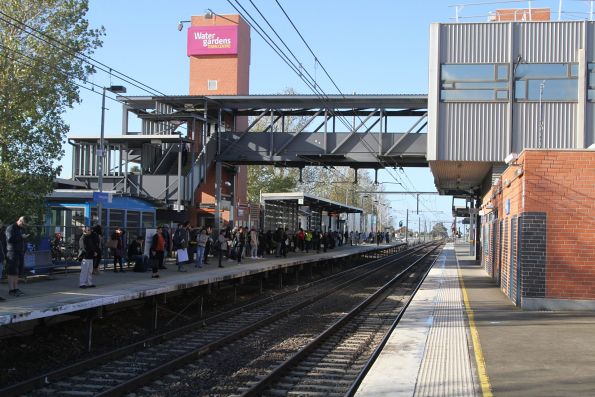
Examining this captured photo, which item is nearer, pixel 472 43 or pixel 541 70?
pixel 541 70

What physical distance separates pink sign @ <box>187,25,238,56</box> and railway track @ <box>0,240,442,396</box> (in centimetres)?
3228

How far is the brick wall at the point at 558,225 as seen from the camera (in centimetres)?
1344

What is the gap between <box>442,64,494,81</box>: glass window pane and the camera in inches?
866

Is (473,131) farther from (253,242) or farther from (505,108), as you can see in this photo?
(253,242)

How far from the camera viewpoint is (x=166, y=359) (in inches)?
398

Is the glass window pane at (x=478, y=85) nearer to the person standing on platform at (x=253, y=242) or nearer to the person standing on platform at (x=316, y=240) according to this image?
the person standing on platform at (x=253, y=242)

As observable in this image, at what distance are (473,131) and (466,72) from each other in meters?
2.07

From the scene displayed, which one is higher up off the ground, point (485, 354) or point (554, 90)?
point (554, 90)

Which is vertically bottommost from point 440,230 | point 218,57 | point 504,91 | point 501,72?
point 440,230

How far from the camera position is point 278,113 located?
32.9 metres

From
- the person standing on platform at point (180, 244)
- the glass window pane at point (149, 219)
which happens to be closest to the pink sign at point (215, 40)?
the glass window pane at point (149, 219)

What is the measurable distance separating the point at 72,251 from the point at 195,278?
3.64m

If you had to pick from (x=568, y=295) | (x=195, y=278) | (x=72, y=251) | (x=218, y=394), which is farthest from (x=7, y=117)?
(x=568, y=295)

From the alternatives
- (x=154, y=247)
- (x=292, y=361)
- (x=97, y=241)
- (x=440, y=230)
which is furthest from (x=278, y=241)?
(x=440, y=230)
